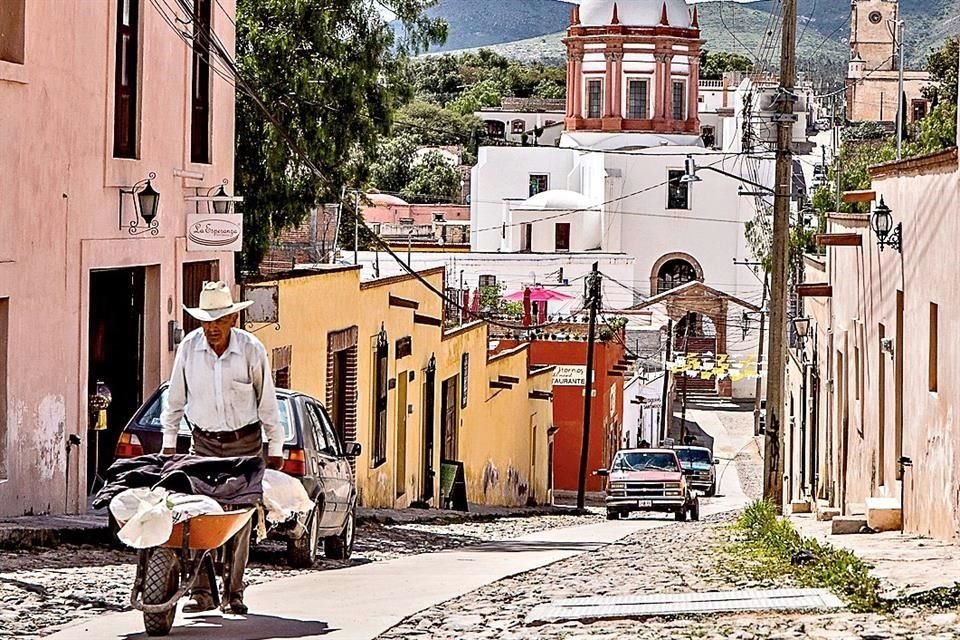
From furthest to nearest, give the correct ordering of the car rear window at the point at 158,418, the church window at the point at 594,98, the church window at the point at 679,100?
the church window at the point at 594,98
the church window at the point at 679,100
the car rear window at the point at 158,418

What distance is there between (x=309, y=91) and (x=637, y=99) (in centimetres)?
5879

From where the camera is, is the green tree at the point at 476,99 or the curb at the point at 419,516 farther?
the green tree at the point at 476,99

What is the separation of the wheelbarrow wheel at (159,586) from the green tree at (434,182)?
97401 mm

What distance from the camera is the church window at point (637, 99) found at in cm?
8306

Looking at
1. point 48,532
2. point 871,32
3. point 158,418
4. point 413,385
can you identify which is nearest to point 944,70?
point 413,385

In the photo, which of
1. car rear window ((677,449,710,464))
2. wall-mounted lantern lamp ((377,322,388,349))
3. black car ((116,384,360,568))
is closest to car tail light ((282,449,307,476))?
black car ((116,384,360,568))

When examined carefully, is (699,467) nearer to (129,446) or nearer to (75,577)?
(129,446)

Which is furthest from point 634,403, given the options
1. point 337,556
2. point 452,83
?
point 452,83

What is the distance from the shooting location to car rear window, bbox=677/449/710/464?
47.0 meters

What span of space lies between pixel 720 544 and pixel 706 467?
3178 cm

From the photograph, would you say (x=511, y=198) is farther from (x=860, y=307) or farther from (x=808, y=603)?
(x=808, y=603)

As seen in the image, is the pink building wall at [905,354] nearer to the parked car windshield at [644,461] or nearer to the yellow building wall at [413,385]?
the parked car windshield at [644,461]

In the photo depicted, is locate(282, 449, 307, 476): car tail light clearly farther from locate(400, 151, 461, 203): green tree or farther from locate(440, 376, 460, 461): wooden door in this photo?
locate(400, 151, 461, 203): green tree

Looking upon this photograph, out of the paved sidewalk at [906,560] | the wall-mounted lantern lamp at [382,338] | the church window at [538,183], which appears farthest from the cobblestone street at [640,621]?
the church window at [538,183]
